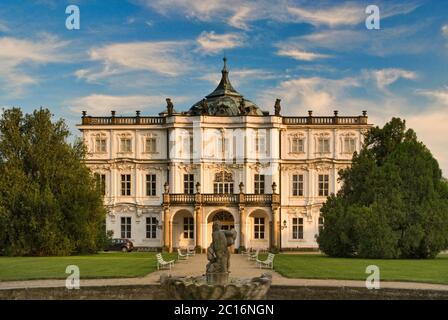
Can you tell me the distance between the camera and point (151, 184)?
2557 inches

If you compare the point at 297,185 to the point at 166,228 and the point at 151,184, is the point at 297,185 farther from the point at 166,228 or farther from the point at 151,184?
the point at 151,184

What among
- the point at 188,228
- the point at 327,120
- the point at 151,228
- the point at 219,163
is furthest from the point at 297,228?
the point at 151,228

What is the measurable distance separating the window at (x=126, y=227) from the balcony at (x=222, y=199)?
17.0 ft

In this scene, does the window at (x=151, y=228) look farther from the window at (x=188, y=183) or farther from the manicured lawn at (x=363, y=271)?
the manicured lawn at (x=363, y=271)

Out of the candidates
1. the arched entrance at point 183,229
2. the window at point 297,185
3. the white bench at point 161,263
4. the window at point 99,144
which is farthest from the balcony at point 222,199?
the white bench at point 161,263

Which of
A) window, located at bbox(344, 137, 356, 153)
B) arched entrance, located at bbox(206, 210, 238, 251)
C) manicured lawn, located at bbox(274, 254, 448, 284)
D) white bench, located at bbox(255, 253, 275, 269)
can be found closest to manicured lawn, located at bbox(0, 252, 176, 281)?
white bench, located at bbox(255, 253, 275, 269)

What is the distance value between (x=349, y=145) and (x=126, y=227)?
65.5 feet

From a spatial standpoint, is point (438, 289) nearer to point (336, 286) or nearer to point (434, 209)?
point (336, 286)

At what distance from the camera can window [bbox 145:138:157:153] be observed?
64.9 m

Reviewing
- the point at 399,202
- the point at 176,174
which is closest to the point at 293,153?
the point at 176,174

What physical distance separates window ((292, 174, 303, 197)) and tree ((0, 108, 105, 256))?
61.4 ft

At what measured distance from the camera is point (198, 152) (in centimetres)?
6388

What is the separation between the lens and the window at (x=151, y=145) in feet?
213

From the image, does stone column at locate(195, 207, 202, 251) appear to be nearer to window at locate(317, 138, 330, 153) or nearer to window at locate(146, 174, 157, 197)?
window at locate(146, 174, 157, 197)
